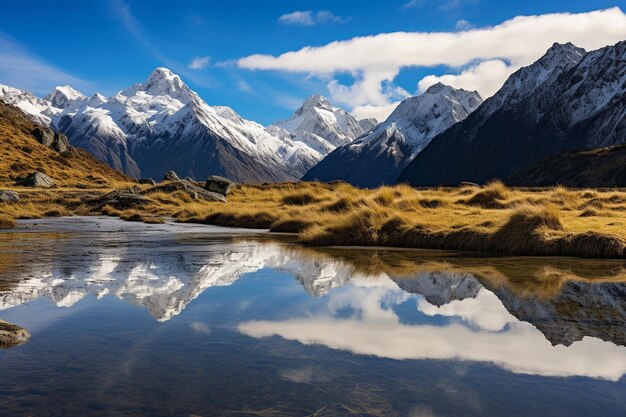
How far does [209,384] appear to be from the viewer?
232 inches

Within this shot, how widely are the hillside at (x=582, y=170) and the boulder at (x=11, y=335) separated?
138025 mm

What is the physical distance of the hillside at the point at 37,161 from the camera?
71000 millimetres

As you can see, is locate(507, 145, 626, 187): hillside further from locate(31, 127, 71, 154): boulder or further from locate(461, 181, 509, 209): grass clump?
locate(31, 127, 71, 154): boulder

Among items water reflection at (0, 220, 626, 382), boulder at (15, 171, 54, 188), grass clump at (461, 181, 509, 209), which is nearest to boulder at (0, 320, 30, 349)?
water reflection at (0, 220, 626, 382)

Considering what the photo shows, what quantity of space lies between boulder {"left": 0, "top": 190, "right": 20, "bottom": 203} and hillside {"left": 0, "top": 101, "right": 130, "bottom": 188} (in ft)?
57.8

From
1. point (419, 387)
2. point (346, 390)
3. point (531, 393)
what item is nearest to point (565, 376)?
point (531, 393)

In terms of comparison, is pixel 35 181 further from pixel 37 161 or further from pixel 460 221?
pixel 460 221

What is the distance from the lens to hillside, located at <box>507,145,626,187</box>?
13888 centimetres

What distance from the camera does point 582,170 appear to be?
15675 cm

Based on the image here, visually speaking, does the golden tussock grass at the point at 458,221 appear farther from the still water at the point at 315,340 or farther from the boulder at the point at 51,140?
the boulder at the point at 51,140

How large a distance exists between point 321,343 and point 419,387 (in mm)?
1946

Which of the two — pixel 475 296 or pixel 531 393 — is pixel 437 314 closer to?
pixel 475 296

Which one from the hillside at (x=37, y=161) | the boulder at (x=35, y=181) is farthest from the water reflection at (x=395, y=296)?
the hillside at (x=37, y=161)

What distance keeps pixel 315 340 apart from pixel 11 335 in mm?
3944
